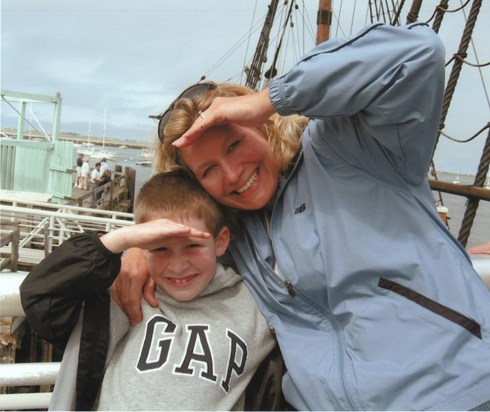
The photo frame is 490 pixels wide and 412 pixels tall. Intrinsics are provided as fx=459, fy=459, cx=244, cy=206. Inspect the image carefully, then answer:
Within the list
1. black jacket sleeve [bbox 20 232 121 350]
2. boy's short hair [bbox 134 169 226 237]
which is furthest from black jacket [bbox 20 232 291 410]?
boy's short hair [bbox 134 169 226 237]

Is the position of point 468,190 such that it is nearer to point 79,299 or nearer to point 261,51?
point 79,299

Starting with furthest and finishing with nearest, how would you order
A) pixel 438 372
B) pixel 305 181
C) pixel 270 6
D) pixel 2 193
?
pixel 270 6
pixel 2 193
pixel 305 181
pixel 438 372

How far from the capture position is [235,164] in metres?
1.52

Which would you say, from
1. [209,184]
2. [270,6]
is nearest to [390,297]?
[209,184]

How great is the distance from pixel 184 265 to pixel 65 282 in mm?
368

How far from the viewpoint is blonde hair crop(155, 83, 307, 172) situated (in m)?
1.53

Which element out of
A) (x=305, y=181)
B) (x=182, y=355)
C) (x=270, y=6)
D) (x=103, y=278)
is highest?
(x=270, y=6)

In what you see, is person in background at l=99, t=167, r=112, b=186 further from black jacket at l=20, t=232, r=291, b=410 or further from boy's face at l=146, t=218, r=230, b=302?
black jacket at l=20, t=232, r=291, b=410

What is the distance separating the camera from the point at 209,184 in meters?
1.55

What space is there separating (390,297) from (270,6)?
61.0 ft

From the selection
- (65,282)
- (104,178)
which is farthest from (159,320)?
(104,178)

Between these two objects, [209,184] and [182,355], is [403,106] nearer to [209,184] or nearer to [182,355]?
[209,184]

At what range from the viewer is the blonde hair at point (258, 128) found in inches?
60.3

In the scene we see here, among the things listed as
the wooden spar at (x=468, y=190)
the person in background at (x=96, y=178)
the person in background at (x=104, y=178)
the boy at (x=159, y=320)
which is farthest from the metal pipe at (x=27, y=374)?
the person in background at (x=104, y=178)
